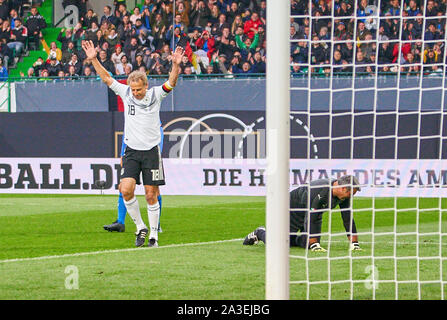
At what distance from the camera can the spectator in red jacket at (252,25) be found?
20.1m

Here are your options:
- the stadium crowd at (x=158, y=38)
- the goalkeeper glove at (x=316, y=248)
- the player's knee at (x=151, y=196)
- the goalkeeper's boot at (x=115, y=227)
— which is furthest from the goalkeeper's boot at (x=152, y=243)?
the stadium crowd at (x=158, y=38)

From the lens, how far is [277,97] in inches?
195

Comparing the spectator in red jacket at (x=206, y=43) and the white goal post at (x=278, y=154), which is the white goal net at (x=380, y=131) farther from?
the spectator in red jacket at (x=206, y=43)

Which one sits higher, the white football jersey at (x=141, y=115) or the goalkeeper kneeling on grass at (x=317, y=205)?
the white football jersey at (x=141, y=115)

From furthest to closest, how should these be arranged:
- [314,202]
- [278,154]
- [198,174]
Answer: [198,174] < [314,202] < [278,154]

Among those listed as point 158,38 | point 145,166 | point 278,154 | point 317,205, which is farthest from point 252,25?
point 278,154

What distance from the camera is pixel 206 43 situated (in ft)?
66.9

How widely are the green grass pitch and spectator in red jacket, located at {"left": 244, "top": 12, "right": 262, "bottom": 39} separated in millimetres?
7182

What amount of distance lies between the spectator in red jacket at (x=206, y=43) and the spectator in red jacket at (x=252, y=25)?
87 centimetres

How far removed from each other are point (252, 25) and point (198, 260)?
12.9 meters

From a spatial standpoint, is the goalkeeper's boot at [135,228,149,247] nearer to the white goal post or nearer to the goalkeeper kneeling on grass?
the goalkeeper kneeling on grass

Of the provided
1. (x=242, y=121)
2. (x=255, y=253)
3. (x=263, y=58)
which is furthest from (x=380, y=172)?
(x=255, y=253)

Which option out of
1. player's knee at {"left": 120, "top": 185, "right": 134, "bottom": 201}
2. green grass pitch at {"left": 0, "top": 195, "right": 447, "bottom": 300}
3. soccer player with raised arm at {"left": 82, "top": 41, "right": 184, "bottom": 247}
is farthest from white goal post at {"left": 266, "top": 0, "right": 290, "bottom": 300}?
player's knee at {"left": 120, "top": 185, "right": 134, "bottom": 201}

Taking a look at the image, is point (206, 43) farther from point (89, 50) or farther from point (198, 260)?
point (198, 260)
